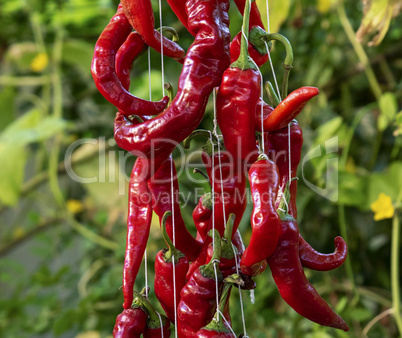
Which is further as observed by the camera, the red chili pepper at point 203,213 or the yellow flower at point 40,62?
the yellow flower at point 40,62

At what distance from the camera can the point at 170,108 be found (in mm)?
474

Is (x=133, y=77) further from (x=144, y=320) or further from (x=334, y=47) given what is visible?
(x=144, y=320)

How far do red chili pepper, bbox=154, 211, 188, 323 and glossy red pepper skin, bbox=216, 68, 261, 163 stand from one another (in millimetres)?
128

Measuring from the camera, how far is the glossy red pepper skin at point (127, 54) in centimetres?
52

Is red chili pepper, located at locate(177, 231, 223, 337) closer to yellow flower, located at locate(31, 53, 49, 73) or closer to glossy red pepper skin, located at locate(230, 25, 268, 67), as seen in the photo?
glossy red pepper skin, located at locate(230, 25, 268, 67)

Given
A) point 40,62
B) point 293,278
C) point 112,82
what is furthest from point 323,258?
point 40,62

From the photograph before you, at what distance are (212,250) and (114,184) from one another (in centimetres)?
104

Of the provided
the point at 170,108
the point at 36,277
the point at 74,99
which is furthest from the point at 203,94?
the point at 74,99

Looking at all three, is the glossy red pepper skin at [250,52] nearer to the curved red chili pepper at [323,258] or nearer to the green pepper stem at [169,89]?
the green pepper stem at [169,89]

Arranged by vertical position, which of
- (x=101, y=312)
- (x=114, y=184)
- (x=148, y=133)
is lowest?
(x=101, y=312)

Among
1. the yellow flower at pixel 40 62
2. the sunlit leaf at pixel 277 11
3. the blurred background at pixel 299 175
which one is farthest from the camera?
the yellow flower at pixel 40 62

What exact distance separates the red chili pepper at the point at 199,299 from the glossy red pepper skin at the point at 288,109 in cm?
12

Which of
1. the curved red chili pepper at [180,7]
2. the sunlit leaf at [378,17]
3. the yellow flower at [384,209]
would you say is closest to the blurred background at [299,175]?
the yellow flower at [384,209]

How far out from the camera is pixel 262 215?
0.45 m
